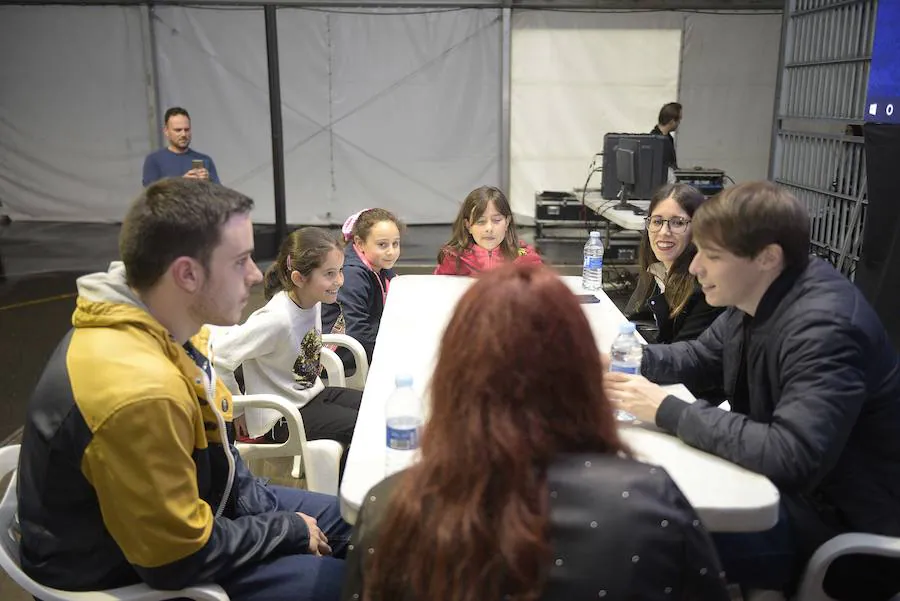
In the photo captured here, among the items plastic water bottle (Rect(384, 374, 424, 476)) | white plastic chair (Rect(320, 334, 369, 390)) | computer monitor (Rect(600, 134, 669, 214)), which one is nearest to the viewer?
plastic water bottle (Rect(384, 374, 424, 476))

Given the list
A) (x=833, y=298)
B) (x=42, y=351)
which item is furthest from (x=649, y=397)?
(x=42, y=351)

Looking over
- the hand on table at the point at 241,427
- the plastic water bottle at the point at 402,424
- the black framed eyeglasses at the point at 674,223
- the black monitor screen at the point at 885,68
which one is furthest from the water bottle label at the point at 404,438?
the black monitor screen at the point at 885,68

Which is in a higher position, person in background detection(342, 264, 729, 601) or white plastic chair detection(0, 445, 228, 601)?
person in background detection(342, 264, 729, 601)

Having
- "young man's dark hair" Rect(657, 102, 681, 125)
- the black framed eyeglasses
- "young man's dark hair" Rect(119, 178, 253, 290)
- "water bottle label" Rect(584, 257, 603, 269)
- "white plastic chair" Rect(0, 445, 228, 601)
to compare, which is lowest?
"white plastic chair" Rect(0, 445, 228, 601)

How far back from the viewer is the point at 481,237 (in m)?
3.48

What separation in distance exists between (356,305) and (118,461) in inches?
76.1

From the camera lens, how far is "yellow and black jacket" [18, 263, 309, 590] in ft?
4.08

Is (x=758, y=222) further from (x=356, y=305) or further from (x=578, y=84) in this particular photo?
(x=578, y=84)

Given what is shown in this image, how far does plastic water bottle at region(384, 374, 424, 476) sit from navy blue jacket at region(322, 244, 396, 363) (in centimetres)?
123

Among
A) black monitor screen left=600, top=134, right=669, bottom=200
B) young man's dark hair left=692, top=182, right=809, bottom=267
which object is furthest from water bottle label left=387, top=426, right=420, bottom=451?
black monitor screen left=600, top=134, right=669, bottom=200

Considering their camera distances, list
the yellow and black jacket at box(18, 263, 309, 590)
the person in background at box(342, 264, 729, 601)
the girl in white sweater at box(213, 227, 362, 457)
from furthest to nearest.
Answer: the girl in white sweater at box(213, 227, 362, 457) < the yellow and black jacket at box(18, 263, 309, 590) < the person in background at box(342, 264, 729, 601)

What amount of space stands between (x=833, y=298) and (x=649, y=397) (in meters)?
0.42

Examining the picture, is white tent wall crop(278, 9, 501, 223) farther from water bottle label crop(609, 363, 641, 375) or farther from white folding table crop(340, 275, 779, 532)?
water bottle label crop(609, 363, 641, 375)

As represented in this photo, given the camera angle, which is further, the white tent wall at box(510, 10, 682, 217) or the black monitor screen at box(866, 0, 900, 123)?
the white tent wall at box(510, 10, 682, 217)
